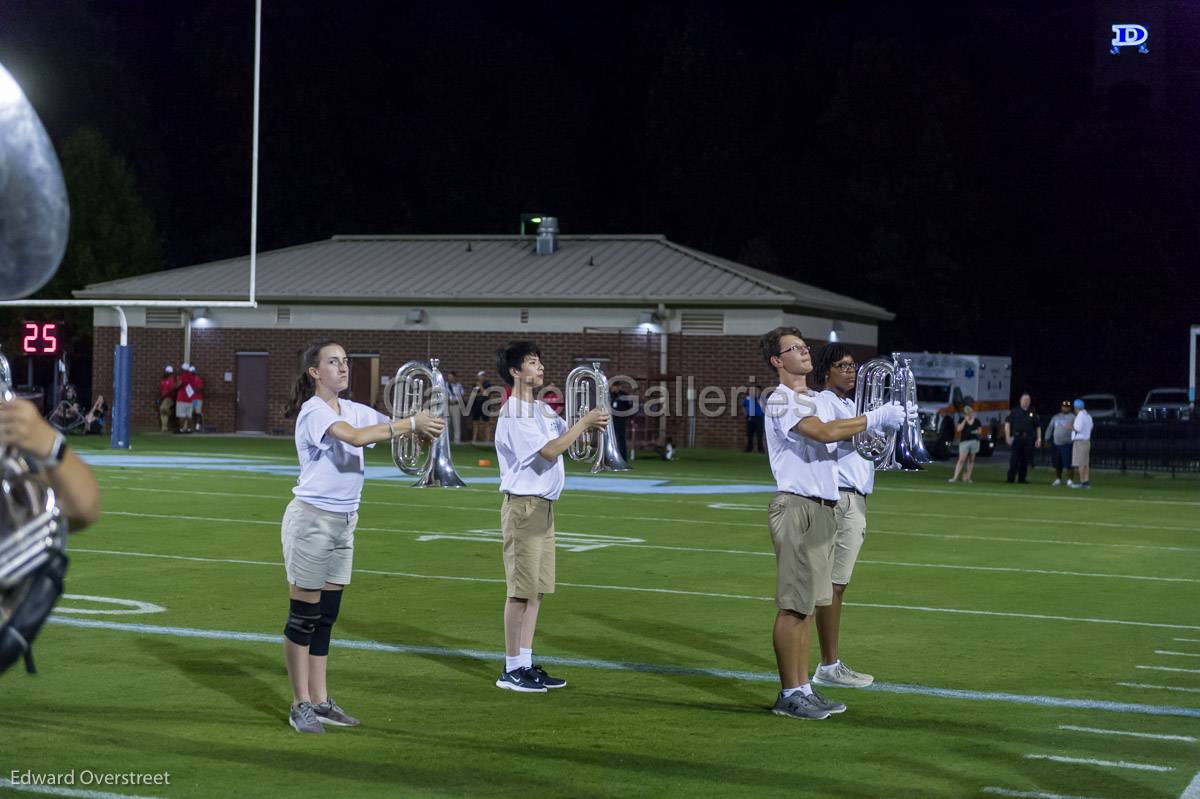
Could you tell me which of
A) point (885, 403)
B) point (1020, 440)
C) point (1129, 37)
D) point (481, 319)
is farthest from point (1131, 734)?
point (1129, 37)

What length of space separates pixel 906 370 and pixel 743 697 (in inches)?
107

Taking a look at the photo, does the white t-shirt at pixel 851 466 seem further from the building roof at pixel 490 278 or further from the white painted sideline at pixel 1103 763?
the building roof at pixel 490 278

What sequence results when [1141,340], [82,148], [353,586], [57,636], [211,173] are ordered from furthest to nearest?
[211,173]
[1141,340]
[82,148]
[353,586]
[57,636]

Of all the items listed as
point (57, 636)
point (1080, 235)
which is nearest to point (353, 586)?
point (57, 636)

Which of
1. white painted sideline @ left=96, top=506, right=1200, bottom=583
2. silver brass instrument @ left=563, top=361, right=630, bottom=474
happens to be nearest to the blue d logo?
white painted sideline @ left=96, top=506, right=1200, bottom=583

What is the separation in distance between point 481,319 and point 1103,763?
34096 mm

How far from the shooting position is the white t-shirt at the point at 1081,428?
27328mm

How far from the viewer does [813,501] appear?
776 centimetres

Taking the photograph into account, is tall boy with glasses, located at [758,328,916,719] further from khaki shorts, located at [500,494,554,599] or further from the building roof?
the building roof

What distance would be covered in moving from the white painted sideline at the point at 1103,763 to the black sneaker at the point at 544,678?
8.47 ft

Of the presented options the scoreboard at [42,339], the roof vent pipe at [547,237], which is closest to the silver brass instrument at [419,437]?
the scoreboard at [42,339]

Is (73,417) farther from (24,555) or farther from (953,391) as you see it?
(24,555)

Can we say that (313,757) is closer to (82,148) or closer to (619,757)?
(619,757)

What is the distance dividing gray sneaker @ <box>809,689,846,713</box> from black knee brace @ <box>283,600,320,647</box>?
8.22ft
